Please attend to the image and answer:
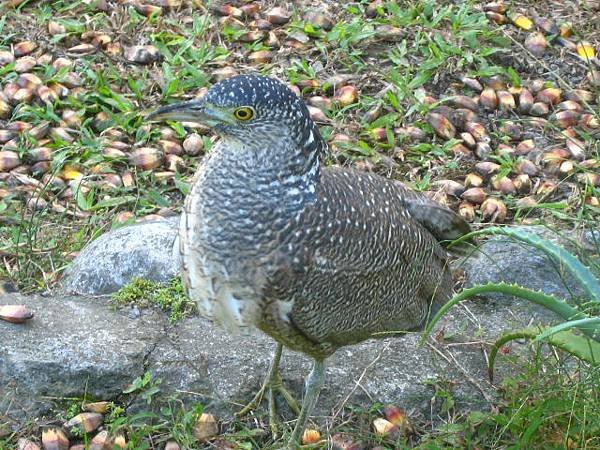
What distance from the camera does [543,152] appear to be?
5898 mm

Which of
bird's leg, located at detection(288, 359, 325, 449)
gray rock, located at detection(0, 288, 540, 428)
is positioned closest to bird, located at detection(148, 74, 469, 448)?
bird's leg, located at detection(288, 359, 325, 449)

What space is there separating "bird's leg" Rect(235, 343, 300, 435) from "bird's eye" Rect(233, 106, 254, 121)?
1.23 m

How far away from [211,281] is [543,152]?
9.56 ft

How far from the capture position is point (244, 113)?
351 cm

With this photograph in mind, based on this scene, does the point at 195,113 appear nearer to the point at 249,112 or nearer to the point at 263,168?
the point at 249,112

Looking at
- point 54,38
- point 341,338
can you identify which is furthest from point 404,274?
point 54,38

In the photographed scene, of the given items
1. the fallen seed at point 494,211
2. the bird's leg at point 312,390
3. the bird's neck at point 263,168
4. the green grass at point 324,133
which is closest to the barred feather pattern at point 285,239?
the bird's neck at point 263,168

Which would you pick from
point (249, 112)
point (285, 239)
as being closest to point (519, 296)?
point (285, 239)

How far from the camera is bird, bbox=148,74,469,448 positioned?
140 inches

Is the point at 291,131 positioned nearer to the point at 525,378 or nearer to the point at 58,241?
the point at 525,378

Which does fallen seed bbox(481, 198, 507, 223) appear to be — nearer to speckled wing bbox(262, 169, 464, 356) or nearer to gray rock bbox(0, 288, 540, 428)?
gray rock bbox(0, 288, 540, 428)

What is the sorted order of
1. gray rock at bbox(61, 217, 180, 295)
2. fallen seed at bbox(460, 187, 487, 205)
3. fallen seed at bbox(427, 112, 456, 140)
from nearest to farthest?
gray rock at bbox(61, 217, 180, 295) → fallen seed at bbox(460, 187, 487, 205) → fallen seed at bbox(427, 112, 456, 140)

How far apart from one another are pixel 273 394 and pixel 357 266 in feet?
2.97

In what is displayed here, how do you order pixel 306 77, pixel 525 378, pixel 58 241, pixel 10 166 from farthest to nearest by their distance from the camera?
1. pixel 306 77
2. pixel 10 166
3. pixel 58 241
4. pixel 525 378
